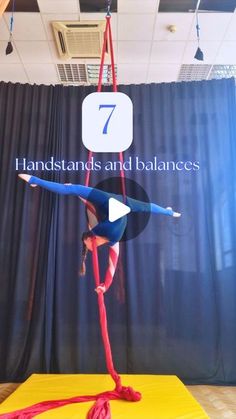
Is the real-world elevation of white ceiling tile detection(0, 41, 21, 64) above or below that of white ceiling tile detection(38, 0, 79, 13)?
below

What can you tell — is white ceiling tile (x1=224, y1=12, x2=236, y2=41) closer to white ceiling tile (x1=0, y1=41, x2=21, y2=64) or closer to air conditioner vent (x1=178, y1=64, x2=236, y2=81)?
air conditioner vent (x1=178, y1=64, x2=236, y2=81)

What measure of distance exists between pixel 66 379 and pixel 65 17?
10.8 ft

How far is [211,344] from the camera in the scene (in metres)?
3.48

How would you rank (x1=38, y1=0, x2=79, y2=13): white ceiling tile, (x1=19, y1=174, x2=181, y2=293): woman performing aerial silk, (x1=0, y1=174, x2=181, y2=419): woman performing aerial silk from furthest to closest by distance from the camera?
(x1=38, y1=0, x2=79, y2=13): white ceiling tile → (x1=19, y1=174, x2=181, y2=293): woman performing aerial silk → (x1=0, y1=174, x2=181, y2=419): woman performing aerial silk

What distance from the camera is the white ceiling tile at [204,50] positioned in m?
3.50

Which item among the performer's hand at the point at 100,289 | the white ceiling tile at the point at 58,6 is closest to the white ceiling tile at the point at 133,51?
the white ceiling tile at the point at 58,6

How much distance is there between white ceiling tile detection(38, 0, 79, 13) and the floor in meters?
3.45

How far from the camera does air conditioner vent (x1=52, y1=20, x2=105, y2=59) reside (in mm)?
3258

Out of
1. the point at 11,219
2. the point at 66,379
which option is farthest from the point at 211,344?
the point at 11,219

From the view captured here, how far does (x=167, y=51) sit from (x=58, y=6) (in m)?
1.17

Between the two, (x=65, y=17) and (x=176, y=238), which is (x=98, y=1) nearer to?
(x=65, y=17)

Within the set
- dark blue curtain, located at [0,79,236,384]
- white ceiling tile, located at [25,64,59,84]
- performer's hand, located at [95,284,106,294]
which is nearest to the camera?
performer's hand, located at [95,284,106,294]

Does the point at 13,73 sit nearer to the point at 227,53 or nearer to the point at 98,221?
the point at 98,221

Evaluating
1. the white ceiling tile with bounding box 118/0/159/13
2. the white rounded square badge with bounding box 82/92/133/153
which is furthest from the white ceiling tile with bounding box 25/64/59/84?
the white ceiling tile with bounding box 118/0/159/13
